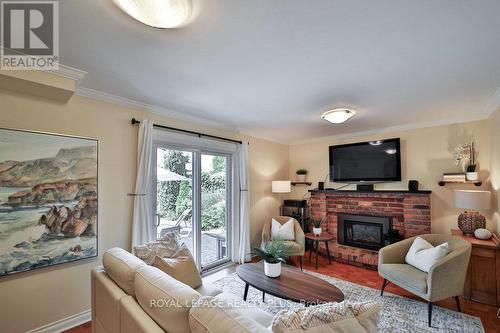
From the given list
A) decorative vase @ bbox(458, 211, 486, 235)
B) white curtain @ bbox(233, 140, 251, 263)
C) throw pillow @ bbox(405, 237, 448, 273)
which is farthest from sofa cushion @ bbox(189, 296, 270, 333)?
decorative vase @ bbox(458, 211, 486, 235)

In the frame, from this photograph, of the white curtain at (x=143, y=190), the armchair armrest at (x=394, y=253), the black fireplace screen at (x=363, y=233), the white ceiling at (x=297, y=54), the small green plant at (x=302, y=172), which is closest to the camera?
the white ceiling at (x=297, y=54)

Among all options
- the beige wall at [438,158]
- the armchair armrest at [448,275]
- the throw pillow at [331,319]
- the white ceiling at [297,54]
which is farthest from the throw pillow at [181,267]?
the beige wall at [438,158]

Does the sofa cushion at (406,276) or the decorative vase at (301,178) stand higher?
the decorative vase at (301,178)

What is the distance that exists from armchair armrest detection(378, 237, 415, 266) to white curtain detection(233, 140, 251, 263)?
2.11 metres

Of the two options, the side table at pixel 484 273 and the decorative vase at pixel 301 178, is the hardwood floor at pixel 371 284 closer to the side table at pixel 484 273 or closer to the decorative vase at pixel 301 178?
the side table at pixel 484 273

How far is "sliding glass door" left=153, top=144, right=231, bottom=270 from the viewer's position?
10.7ft

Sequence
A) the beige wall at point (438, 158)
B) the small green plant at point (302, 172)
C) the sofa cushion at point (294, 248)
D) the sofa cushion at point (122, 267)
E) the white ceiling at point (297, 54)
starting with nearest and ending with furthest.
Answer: the white ceiling at point (297, 54)
the sofa cushion at point (122, 267)
the beige wall at point (438, 158)
the sofa cushion at point (294, 248)
the small green plant at point (302, 172)

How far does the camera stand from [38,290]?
85.5 inches

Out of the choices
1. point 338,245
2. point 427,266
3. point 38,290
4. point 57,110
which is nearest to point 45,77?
point 57,110

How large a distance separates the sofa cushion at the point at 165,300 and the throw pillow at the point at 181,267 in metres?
0.55

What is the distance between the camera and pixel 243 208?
4.14 metres

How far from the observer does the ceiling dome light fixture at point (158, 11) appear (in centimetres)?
125

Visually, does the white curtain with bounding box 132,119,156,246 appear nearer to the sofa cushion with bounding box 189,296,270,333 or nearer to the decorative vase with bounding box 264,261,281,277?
the decorative vase with bounding box 264,261,281,277

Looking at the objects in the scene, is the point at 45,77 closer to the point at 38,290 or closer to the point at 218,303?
the point at 38,290
